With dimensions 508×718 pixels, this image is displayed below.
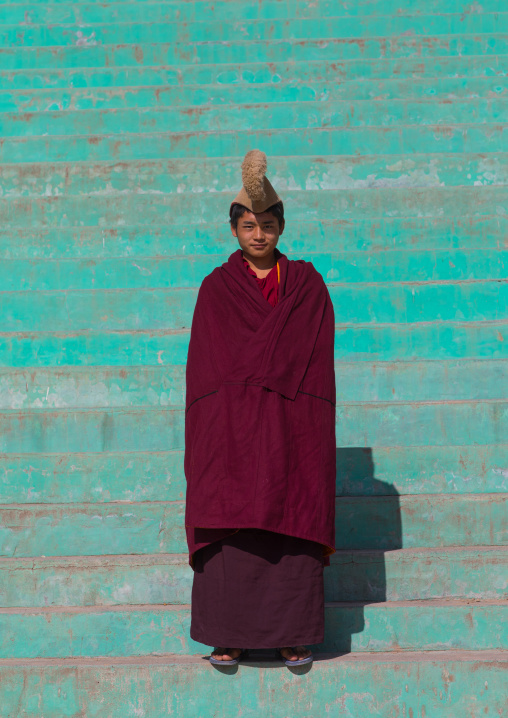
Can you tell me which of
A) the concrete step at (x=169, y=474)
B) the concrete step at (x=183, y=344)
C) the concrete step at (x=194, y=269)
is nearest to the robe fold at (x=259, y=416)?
the concrete step at (x=169, y=474)

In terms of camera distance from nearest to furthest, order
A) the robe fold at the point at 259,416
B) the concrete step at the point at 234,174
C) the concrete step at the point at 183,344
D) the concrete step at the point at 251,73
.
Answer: the robe fold at the point at 259,416
the concrete step at the point at 183,344
the concrete step at the point at 234,174
the concrete step at the point at 251,73

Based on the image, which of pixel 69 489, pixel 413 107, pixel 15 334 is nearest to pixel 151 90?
pixel 413 107

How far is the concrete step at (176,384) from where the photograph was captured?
4.79 meters

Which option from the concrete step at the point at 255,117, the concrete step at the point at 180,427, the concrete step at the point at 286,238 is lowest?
the concrete step at the point at 180,427

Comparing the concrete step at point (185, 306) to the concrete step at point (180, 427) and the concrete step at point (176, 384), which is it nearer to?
the concrete step at point (176, 384)

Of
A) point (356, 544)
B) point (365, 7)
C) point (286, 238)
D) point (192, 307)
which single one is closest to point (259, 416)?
point (356, 544)

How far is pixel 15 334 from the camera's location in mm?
5227

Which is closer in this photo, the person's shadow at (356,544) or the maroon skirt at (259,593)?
the maroon skirt at (259,593)

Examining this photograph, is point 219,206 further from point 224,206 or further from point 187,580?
point 187,580

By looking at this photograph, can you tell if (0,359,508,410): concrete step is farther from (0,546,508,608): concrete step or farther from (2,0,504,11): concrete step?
(2,0,504,11): concrete step

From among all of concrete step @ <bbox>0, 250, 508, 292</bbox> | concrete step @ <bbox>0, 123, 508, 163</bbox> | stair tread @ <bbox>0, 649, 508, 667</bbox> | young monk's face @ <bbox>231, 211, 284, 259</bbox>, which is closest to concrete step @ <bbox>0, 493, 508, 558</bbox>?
stair tread @ <bbox>0, 649, 508, 667</bbox>

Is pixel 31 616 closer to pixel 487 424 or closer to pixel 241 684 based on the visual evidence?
pixel 241 684

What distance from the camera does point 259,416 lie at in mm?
3271

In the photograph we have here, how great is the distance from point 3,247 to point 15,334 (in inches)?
37.1
